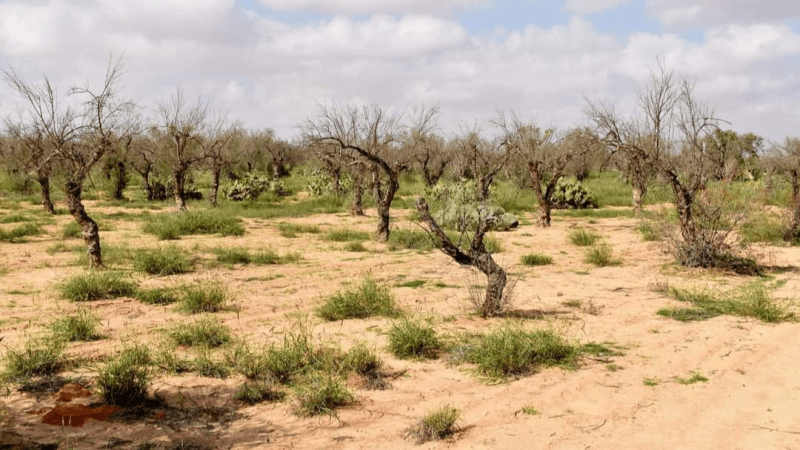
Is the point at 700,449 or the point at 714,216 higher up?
the point at 714,216

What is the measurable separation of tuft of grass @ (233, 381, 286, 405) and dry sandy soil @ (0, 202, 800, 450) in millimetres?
94

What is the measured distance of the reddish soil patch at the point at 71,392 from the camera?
17.3 feet

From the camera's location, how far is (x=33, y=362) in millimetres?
5852

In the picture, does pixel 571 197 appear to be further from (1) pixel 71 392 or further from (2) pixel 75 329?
(1) pixel 71 392

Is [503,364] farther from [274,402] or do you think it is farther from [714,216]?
[714,216]

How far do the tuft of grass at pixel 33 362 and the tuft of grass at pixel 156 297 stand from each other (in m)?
2.54

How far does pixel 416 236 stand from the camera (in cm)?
1583

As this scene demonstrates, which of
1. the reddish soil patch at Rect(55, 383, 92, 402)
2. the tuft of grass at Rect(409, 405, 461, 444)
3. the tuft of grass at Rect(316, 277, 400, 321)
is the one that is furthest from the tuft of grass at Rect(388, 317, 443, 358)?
the reddish soil patch at Rect(55, 383, 92, 402)

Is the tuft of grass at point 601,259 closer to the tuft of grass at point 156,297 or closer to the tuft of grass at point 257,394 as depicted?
the tuft of grass at point 156,297

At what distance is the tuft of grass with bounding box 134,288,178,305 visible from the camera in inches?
355

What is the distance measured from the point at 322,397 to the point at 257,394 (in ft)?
2.23

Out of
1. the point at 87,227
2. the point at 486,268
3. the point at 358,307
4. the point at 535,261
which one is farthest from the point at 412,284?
the point at 87,227

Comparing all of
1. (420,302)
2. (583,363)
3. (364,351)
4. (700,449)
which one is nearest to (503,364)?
(583,363)

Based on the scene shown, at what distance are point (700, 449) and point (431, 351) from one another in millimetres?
2988
